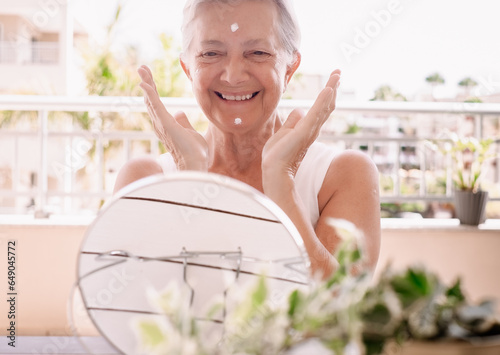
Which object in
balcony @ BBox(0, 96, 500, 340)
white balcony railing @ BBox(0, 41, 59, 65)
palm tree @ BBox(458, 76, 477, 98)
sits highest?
white balcony railing @ BBox(0, 41, 59, 65)

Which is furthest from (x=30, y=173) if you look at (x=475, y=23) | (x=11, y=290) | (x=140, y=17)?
(x=11, y=290)

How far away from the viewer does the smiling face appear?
1.06 metres

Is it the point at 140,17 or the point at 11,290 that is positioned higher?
the point at 140,17

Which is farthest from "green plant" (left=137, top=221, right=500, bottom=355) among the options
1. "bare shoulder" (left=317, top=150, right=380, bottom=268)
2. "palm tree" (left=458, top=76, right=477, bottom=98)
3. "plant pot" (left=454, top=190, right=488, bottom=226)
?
"palm tree" (left=458, top=76, right=477, bottom=98)

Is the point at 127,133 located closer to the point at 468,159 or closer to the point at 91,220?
the point at 91,220

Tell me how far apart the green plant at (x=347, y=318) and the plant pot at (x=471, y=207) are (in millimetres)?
2579

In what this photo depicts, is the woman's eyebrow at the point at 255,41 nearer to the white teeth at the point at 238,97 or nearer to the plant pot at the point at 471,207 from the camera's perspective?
the white teeth at the point at 238,97

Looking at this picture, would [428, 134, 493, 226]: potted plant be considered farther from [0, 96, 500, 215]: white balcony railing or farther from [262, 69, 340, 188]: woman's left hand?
[262, 69, 340, 188]: woman's left hand

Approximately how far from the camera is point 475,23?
1291 centimetres

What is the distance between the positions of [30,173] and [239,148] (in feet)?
57.5

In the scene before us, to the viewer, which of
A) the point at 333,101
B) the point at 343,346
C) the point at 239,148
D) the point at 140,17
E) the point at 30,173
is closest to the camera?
the point at 343,346

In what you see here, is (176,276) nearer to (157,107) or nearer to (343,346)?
(343,346)

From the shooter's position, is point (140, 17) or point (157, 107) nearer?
point (157, 107)

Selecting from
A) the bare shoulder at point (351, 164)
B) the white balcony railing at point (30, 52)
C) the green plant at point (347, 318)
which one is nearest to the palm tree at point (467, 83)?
the white balcony railing at point (30, 52)
